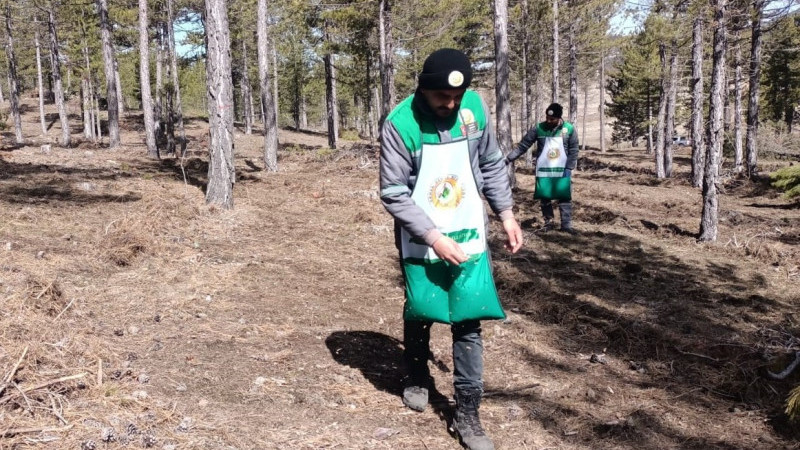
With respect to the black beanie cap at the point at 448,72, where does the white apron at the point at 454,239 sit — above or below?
below

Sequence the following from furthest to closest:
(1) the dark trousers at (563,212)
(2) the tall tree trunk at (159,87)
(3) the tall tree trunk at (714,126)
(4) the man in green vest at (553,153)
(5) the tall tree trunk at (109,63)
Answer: (2) the tall tree trunk at (159,87), (5) the tall tree trunk at (109,63), (1) the dark trousers at (563,212), (3) the tall tree trunk at (714,126), (4) the man in green vest at (553,153)

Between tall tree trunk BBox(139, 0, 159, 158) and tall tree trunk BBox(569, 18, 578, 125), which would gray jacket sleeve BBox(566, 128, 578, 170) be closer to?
tall tree trunk BBox(139, 0, 159, 158)

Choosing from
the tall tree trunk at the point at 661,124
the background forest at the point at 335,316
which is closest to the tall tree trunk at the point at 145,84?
the background forest at the point at 335,316

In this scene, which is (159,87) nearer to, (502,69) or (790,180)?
(502,69)

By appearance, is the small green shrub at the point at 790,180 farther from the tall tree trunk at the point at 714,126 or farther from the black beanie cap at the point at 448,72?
the black beanie cap at the point at 448,72

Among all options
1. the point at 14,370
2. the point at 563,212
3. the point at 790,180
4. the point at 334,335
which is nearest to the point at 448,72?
the point at 334,335

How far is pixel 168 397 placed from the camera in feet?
10.8

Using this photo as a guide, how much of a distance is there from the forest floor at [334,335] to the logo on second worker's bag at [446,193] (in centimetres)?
134

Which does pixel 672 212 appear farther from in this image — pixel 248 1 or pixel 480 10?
pixel 248 1

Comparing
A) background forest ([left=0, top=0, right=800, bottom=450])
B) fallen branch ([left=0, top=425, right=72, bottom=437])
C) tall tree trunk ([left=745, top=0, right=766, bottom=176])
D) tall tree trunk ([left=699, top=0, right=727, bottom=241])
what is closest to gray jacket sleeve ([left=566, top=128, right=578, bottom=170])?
background forest ([left=0, top=0, right=800, bottom=450])

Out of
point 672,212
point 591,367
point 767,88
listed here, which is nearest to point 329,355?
point 591,367

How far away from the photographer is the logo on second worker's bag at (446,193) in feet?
9.99

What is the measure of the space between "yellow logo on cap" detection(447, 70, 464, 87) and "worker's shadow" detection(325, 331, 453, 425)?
198 centimetres

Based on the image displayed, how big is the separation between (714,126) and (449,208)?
8102 millimetres
